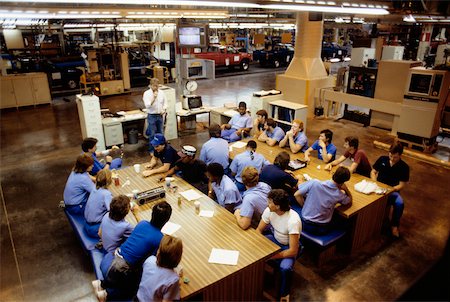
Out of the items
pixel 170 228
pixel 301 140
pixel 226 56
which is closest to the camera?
pixel 170 228

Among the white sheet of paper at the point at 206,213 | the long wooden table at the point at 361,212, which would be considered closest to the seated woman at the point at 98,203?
the white sheet of paper at the point at 206,213

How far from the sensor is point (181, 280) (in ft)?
9.39

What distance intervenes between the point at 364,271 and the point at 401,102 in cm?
617

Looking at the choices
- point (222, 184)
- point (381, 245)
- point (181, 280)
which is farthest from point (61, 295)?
point (381, 245)

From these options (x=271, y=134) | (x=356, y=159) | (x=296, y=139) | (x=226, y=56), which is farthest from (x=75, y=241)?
(x=226, y=56)

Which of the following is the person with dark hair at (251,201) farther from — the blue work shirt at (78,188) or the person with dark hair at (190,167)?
the blue work shirt at (78,188)

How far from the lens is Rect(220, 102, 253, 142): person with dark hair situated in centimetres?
703

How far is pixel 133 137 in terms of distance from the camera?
27.8ft

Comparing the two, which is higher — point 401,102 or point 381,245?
point 401,102

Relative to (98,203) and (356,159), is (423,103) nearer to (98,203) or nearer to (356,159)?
(356,159)

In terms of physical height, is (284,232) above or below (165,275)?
below

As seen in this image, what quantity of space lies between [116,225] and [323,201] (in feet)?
7.48

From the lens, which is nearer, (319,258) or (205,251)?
(205,251)

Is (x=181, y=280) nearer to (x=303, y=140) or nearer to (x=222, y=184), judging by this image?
(x=222, y=184)
